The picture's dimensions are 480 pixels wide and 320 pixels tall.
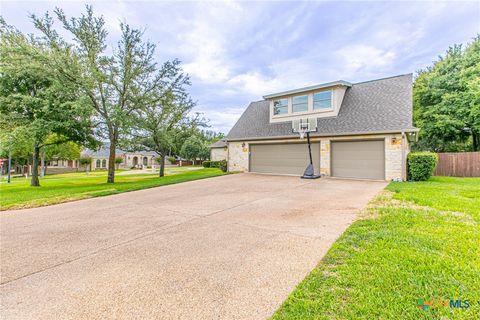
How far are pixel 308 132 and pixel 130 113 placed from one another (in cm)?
1036

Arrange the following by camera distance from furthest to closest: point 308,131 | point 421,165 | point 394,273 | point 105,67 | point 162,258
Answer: point 105,67 → point 308,131 → point 421,165 → point 162,258 → point 394,273

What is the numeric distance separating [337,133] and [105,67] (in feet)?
42.7

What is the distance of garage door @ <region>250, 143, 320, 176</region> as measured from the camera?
13484 millimetres

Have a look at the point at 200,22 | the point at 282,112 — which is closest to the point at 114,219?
the point at 200,22

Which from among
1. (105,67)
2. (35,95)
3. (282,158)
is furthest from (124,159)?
(282,158)

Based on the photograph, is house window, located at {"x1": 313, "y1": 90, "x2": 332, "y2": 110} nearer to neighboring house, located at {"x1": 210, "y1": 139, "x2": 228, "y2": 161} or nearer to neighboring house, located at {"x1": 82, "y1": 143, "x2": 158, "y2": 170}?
neighboring house, located at {"x1": 210, "y1": 139, "x2": 228, "y2": 161}

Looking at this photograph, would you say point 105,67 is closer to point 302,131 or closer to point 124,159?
point 302,131

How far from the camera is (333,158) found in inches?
496

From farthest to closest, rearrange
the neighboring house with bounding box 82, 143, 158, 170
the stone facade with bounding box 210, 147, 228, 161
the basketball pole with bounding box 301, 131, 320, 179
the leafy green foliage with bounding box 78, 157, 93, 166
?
1. the neighboring house with bounding box 82, 143, 158, 170
2. the leafy green foliage with bounding box 78, 157, 93, 166
3. the stone facade with bounding box 210, 147, 228, 161
4. the basketball pole with bounding box 301, 131, 320, 179

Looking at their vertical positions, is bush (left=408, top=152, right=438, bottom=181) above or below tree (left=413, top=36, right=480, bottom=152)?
below

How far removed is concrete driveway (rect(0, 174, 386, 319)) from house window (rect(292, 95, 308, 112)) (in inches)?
362

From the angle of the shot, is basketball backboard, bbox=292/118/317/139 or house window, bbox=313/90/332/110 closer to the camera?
basketball backboard, bbox=292/118/317/139

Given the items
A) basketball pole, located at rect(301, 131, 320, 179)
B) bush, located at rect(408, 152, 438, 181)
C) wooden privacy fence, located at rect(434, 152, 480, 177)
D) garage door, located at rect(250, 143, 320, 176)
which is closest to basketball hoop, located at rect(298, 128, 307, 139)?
basketball pole, located at rect(301, 131, 320, 179)

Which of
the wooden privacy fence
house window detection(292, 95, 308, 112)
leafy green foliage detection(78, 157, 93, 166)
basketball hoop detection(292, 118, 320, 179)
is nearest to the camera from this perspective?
basketball hoop detection(292, 118, 320, 179)
